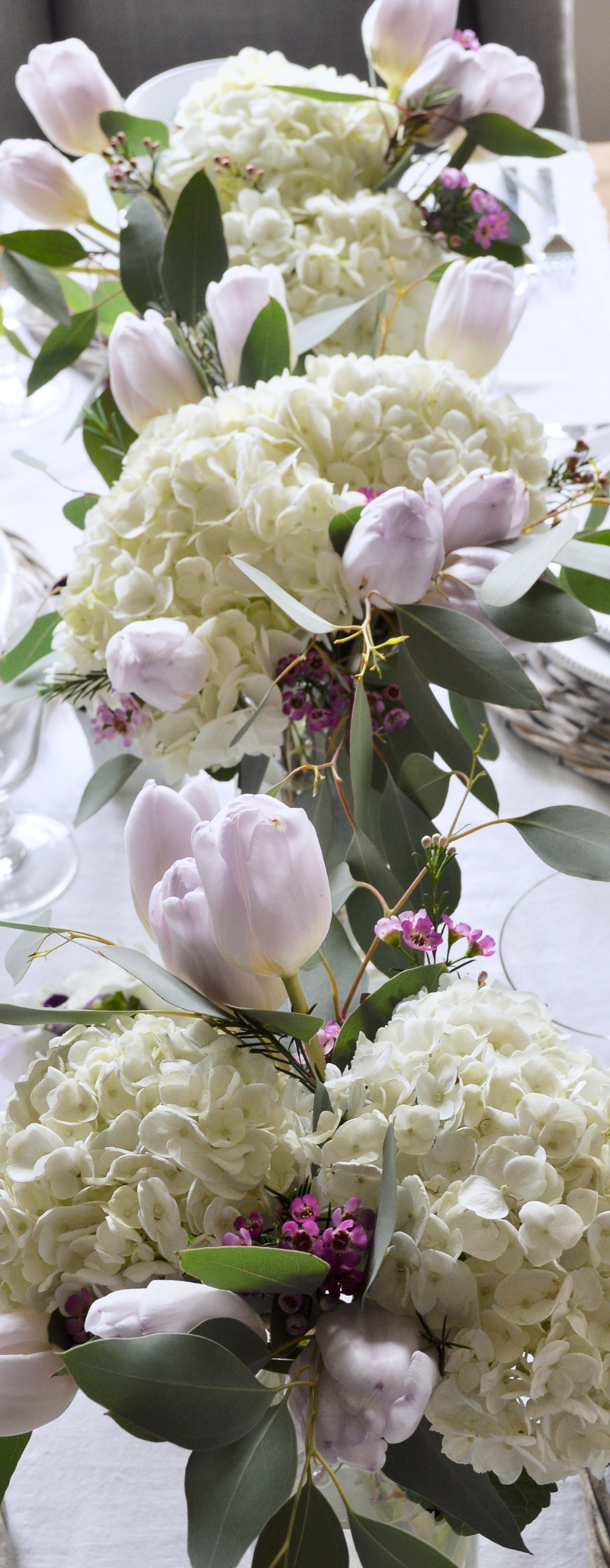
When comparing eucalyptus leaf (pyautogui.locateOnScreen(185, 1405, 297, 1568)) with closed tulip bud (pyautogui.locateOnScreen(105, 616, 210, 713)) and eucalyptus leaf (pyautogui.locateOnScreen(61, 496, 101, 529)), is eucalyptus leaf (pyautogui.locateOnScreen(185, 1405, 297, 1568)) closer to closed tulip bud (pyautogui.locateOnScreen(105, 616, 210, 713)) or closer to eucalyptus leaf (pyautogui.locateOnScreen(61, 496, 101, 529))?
closed tulip bud (pyautogui.locateOnScreen(105, 616, 210, 713))

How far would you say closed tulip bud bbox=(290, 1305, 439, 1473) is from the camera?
295 mm

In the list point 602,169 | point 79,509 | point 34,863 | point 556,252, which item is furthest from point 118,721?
point 602,169

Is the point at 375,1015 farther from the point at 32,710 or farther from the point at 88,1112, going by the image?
the point at 32,710

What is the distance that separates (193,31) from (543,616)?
210 centimetres

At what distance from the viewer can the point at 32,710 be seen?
2.69ft

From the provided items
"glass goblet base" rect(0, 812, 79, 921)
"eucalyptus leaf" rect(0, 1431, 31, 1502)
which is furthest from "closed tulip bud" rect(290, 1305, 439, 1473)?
"glass goblet base" rect(0, 812, 79, 921)

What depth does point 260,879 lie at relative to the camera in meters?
0.33

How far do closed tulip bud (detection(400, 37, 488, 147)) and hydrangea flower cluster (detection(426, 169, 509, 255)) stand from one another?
3 cm

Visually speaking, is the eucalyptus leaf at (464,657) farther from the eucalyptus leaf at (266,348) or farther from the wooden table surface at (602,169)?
the wooden table surface at (602,169)

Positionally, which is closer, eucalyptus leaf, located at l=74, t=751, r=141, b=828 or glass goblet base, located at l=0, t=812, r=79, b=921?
eucalyptus leaf, located at l=74, t=751, r=141, b=828

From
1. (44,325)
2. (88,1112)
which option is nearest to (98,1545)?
(88,1112)

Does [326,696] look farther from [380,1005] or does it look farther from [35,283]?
[35,283]

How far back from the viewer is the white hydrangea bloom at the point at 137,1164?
33cm

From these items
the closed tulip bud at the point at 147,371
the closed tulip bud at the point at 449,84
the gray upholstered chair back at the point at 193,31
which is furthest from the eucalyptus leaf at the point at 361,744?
the gray upholstered chair back at the point at 193,31
